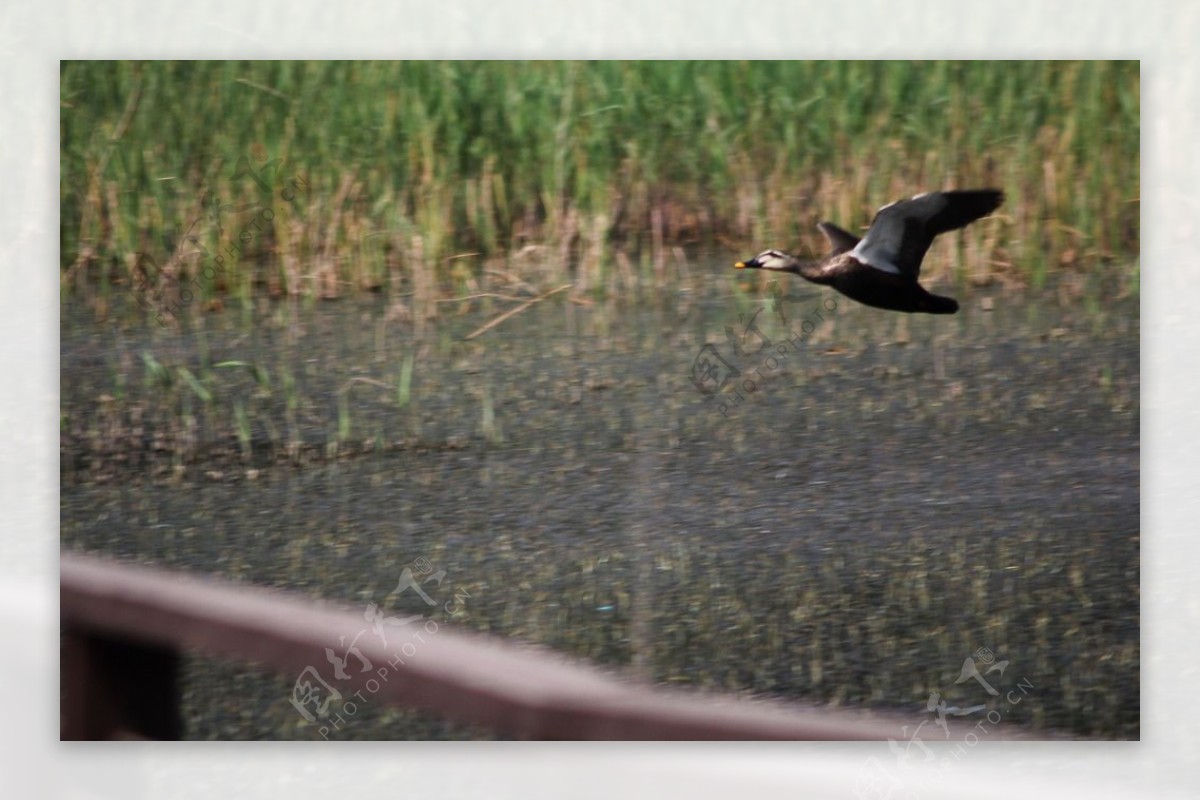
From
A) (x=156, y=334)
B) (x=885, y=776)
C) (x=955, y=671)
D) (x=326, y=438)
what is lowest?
(x=885, y=776)

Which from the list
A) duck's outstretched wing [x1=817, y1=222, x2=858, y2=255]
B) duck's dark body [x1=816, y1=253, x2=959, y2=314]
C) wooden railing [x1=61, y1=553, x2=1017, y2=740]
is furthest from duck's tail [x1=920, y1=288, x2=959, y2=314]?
wooden railing [x1=61, y1=553, x2=1017, y2=740]

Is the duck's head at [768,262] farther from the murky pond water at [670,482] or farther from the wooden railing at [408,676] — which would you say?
the wooden railing at [408,676]

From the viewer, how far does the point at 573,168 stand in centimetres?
162

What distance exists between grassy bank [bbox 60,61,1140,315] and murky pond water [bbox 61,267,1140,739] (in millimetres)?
64

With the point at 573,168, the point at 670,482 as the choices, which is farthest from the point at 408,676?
the point at 573,168

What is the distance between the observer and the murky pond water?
1604 mm

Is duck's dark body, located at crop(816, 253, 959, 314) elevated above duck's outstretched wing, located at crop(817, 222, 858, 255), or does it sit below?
below

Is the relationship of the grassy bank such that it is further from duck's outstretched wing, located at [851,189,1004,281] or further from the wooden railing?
the wooden railing

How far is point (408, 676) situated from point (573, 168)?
725 millimetres

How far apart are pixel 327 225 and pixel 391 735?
700 millimetres

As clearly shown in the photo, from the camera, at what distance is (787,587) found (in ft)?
5.30

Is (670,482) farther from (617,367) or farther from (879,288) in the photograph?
(879,288)

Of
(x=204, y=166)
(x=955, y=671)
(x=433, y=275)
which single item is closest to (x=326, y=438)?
(x=433, y=275)

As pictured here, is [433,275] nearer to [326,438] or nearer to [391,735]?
[326,438]
